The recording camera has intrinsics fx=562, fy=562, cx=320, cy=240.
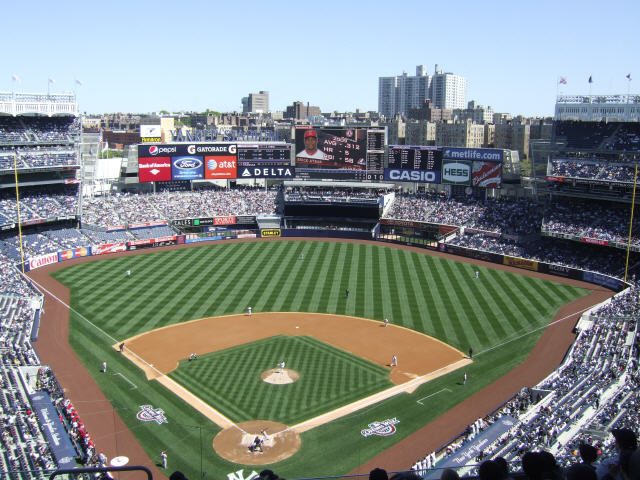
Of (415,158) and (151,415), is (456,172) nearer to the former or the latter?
(415,158)

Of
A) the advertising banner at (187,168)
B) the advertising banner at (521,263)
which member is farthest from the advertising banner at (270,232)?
the advertising banner at (521,263)

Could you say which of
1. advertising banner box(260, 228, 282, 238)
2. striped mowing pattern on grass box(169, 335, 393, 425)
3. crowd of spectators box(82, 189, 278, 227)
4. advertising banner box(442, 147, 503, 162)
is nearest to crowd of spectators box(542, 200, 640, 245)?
advertising banner box(442, 147, 503, 162)

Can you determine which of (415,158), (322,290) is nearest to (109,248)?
(322,290)

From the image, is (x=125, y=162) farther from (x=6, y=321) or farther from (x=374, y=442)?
(x=374, y=442)

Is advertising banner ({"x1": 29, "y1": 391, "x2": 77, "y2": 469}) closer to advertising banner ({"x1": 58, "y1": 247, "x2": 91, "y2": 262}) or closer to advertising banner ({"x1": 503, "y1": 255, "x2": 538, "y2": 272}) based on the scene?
advertising banner ({"x1": 58, "y1": 247, "x2": 91, "y2": 262})

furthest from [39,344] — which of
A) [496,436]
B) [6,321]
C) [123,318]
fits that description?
[496,436]

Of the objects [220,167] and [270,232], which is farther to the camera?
[220,167]
